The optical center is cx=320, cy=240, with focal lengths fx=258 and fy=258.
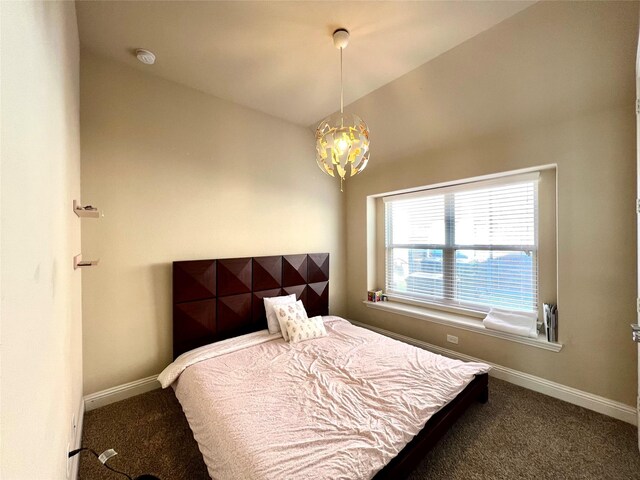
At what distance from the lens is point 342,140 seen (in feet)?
5.79

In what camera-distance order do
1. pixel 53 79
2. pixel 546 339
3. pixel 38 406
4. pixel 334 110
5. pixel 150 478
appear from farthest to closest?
pixel 334 110 → pixel 546 339 → pixel 150 478 → pixel 53 79 → pixel 38 406

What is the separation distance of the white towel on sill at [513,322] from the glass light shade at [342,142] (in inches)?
84.1

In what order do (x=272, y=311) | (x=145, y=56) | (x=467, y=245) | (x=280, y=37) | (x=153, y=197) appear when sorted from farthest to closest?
(x=467, y=245), (x=272, y=311), (x=153, y=197), (x=145, y=56), (x=280, y=37)

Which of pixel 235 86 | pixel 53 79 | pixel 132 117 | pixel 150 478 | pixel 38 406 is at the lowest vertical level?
pixel 150 478

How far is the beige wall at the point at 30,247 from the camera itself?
21.1 inches

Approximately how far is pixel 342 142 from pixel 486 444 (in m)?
2.29

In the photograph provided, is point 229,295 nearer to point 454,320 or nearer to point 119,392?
point 119,392

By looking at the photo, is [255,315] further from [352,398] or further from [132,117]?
[132,117]

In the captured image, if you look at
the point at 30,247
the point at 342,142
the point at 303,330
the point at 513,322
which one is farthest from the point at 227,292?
Result: the point at 513,322

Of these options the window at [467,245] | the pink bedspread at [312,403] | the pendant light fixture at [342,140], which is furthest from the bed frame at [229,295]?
the pendant light fixture at [342,140]

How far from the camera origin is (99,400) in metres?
2.17

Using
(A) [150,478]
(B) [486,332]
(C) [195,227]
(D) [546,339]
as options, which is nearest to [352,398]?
(A) [150,478]

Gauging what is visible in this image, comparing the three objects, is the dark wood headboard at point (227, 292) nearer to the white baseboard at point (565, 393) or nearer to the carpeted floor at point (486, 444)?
the carpeted floor at point (486, 444)

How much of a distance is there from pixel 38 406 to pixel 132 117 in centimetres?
244
